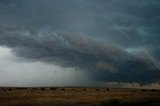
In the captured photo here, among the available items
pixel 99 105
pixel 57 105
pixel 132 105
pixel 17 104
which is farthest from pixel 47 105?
Result: pixel 132 105

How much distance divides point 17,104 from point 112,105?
79.9 feet

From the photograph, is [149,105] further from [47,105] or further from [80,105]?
[47,105]

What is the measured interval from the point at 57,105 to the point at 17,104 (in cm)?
1022

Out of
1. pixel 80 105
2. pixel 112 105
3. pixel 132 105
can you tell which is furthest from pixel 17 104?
pixel 132 105

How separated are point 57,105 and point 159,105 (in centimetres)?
2887

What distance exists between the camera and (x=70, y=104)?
8875 centimetres

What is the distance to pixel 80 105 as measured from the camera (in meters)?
86.3

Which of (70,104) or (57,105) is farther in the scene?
(70,104)

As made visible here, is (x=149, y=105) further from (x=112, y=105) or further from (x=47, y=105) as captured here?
(x=47, y=105)

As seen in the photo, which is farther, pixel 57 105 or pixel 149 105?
pixel 149 105

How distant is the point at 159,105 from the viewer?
8994cm

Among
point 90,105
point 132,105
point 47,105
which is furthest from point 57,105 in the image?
point 132,105

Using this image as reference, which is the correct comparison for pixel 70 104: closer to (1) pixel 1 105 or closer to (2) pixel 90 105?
(2) pixel 90 105

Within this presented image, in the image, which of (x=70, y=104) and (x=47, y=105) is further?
(x=70, y=104)
